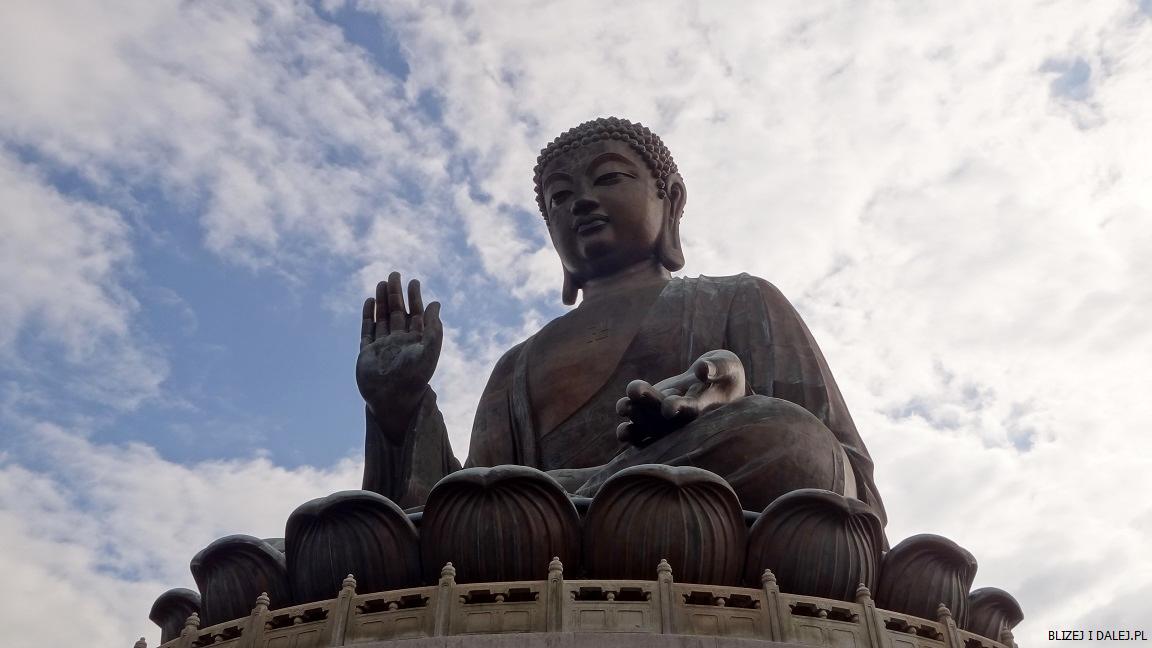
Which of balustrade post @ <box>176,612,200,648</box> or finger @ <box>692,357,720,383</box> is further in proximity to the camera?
finger @ <box>692,357,720,383</box>

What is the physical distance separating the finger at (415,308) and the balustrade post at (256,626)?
106 inches

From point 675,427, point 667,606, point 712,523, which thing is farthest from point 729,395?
point 667,606

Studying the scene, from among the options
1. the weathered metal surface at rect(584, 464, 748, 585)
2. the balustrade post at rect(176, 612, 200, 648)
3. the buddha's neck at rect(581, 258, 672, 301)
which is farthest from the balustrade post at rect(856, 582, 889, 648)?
the buddha's neck at rect(581, 258, 672, 301)

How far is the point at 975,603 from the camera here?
22.4ft

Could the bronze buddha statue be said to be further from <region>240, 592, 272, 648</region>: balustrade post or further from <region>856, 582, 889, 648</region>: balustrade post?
<region>240, 592, 272, 648</region>: balustrade post

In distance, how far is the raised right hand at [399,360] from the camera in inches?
331

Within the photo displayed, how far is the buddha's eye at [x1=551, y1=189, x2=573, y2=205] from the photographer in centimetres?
1046

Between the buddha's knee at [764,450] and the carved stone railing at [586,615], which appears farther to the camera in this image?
the buddha's knee at [764,450]

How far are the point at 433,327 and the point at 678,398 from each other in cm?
181

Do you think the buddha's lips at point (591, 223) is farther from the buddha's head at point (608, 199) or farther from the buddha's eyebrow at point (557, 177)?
the buddha's eyebrow at point (557, 177)

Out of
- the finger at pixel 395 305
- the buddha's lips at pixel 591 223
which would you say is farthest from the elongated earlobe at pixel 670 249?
the finger at pixel 395 305

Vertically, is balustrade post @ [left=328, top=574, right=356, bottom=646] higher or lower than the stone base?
higher

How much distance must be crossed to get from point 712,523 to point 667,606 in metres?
0.60

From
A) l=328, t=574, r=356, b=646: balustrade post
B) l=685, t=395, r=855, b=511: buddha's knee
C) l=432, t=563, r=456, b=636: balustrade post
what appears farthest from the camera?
l=685, t=395, r=855, b=511: buddha's knee
